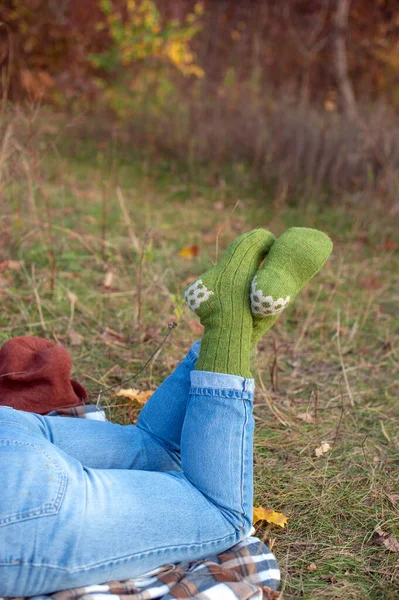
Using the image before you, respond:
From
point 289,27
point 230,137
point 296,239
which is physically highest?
point 289,27

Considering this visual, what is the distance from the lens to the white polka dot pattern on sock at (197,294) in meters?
1.84

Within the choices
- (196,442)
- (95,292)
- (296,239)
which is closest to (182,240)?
(95,292)

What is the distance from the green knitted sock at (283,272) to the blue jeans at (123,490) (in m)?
0.23

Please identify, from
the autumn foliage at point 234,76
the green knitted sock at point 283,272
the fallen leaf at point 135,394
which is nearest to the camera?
the green knitted sock at point 283,272

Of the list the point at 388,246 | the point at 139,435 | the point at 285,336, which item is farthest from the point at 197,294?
the point at 388,246

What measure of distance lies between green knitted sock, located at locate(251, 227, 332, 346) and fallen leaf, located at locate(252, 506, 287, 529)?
0.52m

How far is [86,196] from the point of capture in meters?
5.19

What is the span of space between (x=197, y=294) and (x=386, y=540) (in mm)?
918

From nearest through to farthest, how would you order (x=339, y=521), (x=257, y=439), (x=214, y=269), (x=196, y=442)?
(x=196, y=442) → (x=214, y=269) → (x=339, y=521) → (x=257, y=439)

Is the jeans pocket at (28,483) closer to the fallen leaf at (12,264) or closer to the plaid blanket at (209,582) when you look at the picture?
the plaid blanket at (209,582)

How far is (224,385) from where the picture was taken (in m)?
1.70

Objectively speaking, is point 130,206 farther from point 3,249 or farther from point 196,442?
point 196,442

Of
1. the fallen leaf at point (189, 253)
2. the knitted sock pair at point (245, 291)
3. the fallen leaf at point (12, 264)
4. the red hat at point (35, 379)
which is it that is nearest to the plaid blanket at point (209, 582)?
the knitted sock pair at point (245, 291)

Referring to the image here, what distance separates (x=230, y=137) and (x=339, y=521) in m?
4.67
